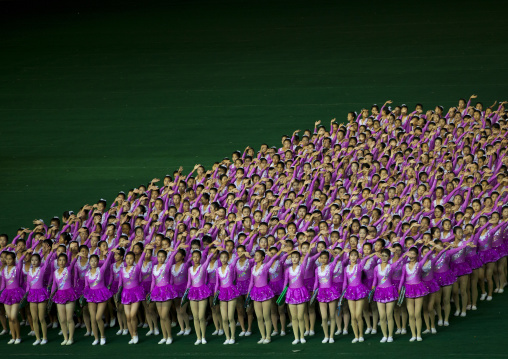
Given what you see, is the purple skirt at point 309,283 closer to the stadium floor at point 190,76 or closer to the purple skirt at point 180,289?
the purple skirt at point 180,289

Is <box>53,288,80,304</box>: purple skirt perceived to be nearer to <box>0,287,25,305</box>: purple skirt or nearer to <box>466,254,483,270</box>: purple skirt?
<box>0,287,25,305</box>: purple skirt

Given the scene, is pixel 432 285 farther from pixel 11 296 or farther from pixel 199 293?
pixel 11 296

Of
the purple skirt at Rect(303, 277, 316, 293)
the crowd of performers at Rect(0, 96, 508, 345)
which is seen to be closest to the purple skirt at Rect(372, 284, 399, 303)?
the crowd of performers at Rect(0, 96, 508, 345)

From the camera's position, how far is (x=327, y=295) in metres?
9.16

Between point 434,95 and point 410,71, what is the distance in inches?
54.9

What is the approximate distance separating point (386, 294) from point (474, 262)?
140 cm

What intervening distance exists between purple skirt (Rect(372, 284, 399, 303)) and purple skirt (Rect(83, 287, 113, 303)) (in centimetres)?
292

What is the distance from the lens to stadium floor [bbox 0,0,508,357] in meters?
16.5

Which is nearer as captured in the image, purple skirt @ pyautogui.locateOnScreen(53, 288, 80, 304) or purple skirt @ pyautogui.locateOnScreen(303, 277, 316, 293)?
purple skirt @ pyautogui.locateOnScreen(303, 277, 316, 293)

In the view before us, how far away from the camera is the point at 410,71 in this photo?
19.4 m

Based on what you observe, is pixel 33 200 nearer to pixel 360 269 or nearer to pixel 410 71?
pixel 360 269

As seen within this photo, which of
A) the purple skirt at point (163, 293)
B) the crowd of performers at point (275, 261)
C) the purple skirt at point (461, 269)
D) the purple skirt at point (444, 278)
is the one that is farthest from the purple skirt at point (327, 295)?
the purple skirt at point (163, 293)

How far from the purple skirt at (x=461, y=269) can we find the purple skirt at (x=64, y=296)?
13.8 feet

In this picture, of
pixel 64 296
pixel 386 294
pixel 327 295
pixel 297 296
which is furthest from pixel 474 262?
pixel 64 296
